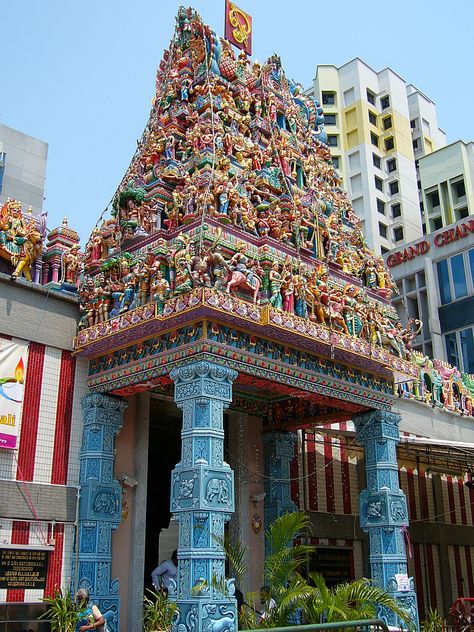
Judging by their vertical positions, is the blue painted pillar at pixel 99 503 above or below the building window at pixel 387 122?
below

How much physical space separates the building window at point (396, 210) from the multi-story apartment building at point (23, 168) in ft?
85.2

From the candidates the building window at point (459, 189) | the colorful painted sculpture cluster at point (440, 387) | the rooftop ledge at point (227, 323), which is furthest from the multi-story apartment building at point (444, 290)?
the rooftop ledge at point (227, 323)

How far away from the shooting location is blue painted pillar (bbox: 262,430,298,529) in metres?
17.5

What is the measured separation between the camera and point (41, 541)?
13508 millimetres

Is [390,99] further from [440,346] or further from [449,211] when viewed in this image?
[440,346]

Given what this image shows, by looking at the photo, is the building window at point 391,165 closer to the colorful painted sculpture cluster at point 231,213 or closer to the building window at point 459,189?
the building window at point 459,189

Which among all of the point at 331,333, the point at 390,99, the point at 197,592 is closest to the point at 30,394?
the point at 197,592

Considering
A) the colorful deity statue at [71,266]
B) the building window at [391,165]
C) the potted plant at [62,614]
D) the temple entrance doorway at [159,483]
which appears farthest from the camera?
the building window at [391,165]

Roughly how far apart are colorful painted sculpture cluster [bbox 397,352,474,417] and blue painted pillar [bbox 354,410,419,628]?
5.17 m

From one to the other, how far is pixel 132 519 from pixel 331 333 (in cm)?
546

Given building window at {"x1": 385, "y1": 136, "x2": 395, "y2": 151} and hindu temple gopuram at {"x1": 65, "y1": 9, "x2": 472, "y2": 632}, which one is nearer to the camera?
hindu temple gopuram at {"x1": 65, "y1": 9, "x2": 472, "y2": 632}

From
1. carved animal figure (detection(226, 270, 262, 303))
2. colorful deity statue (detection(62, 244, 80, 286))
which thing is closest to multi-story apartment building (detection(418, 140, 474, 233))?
carved animal figure (detection(226, 270, 262, 303))

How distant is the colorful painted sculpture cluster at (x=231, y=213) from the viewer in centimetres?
1439

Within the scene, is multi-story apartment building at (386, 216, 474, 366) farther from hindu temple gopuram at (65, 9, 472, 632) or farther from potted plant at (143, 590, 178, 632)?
potted plant at (143, 590, 178, 632)
